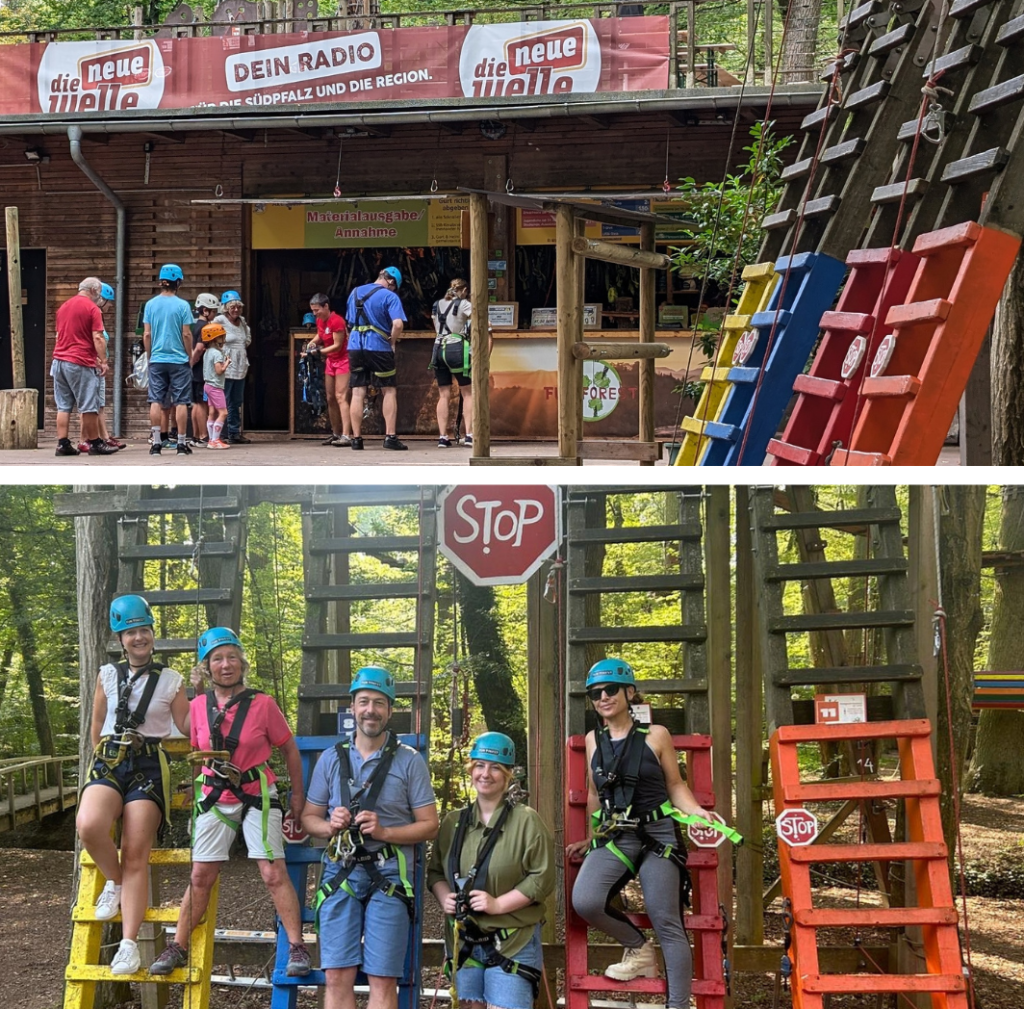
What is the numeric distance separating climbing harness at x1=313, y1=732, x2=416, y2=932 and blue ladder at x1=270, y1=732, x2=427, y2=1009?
7cm

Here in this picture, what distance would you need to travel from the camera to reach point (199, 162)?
527 inches

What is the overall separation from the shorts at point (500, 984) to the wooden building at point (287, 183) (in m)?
7.93

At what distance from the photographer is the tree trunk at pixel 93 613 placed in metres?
4.84

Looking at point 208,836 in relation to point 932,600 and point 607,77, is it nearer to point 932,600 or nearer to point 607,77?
point 932,600

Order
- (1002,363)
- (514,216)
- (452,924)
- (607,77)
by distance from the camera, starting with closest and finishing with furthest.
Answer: (452,924) < (1002,363) < (607,77) < (514,216)

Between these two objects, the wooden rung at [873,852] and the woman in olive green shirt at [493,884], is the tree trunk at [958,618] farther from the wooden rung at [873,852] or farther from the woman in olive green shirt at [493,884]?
the woman in olive green shirt at [493,884]

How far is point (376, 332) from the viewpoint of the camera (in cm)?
1081

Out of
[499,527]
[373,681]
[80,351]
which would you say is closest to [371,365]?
[80,351]

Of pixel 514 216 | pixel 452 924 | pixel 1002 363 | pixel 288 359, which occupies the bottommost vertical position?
pixel 452 924

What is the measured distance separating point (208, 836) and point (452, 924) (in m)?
0.85

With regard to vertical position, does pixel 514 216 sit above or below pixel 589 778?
above

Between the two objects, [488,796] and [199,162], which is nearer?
[488,796]

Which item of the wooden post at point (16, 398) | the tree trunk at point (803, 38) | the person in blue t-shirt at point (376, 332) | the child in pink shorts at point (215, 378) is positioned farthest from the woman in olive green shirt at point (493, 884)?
the tree trunk at point (803, 38)

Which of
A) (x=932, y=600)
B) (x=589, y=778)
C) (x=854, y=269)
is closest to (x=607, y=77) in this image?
(x=854, y=269)
